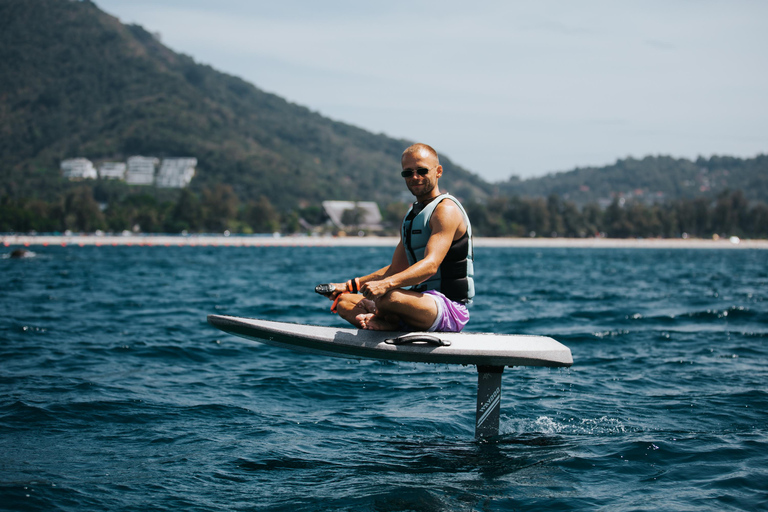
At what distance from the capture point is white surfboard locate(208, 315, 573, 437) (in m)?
6.71

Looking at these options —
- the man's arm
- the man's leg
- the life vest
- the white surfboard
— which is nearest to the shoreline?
the white surfboard

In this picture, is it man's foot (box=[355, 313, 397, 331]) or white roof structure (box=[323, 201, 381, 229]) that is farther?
white roof structure (box=[323, 201, 381, 229])

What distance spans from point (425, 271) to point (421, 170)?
3.57 feet

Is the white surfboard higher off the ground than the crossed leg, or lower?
lower

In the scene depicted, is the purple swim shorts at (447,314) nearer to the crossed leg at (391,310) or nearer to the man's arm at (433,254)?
the crossed leg at (391,310)

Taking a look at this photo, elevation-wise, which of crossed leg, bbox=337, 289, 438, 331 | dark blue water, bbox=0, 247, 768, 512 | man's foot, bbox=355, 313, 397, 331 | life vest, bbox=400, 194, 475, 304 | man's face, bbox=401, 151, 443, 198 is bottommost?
dark blue water, bbox=0, 247, 768, 512

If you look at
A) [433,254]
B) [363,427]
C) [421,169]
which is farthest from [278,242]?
[433,254]

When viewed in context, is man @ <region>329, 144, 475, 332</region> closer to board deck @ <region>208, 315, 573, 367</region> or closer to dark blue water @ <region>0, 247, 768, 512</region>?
board deck @ <region>208, 315, 573, 367</region>

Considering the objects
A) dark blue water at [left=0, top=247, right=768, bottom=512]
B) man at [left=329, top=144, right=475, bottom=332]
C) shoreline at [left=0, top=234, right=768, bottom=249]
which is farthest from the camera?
shoreline at [left=0, top=234, right=768, bottom=249]

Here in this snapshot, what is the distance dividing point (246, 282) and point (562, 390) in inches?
1034

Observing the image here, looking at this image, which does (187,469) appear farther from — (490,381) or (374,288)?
(490,381)

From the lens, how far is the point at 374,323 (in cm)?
696

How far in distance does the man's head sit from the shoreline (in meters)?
98.9

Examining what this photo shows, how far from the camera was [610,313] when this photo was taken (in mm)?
20203
